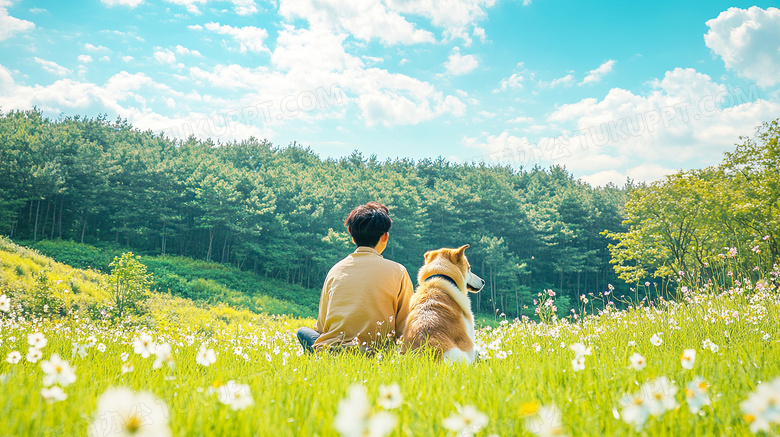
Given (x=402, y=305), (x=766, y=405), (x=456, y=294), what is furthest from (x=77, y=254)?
(x=766, y=405)

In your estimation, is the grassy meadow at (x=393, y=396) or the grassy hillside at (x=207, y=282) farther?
the grassy hillside at (x=207, y=282)

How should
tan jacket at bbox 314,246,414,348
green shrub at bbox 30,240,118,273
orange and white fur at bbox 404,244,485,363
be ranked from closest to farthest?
orange and white fur at bbox 404,244,485,363, tan jacket at bbox 314,246,414,348, green shrub at bbox 30,240,118,273

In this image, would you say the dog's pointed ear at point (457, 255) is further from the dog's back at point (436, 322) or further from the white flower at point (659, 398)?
the white flower at point (659, 398)

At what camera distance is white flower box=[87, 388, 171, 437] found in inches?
30.8

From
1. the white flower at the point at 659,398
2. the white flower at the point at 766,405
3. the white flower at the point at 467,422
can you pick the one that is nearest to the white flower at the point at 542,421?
the white flower at the point at 467,422

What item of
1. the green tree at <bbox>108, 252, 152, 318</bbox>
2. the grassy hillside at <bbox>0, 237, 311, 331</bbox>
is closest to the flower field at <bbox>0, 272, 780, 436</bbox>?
the grassy hillside at <bbox>0, 237, 311, 331</bbox>

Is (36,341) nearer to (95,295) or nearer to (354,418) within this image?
(354,418)

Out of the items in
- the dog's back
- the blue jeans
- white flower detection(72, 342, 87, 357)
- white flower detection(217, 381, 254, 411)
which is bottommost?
the blue jeans

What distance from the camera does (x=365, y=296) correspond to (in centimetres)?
391

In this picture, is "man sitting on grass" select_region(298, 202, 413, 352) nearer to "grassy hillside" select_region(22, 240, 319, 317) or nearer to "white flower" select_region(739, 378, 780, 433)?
"white flower" select_region(739, 378, 780, 433)

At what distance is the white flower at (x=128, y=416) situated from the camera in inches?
30.8

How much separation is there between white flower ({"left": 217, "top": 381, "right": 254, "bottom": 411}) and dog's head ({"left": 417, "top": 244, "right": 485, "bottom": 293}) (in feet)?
9.49

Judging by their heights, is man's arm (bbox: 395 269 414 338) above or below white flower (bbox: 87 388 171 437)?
below

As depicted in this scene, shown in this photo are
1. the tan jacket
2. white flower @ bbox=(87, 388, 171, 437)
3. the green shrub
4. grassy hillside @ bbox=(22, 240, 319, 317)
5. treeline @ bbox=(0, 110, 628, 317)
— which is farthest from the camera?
treeline @ bbox=(0, 110, 628, 317)
